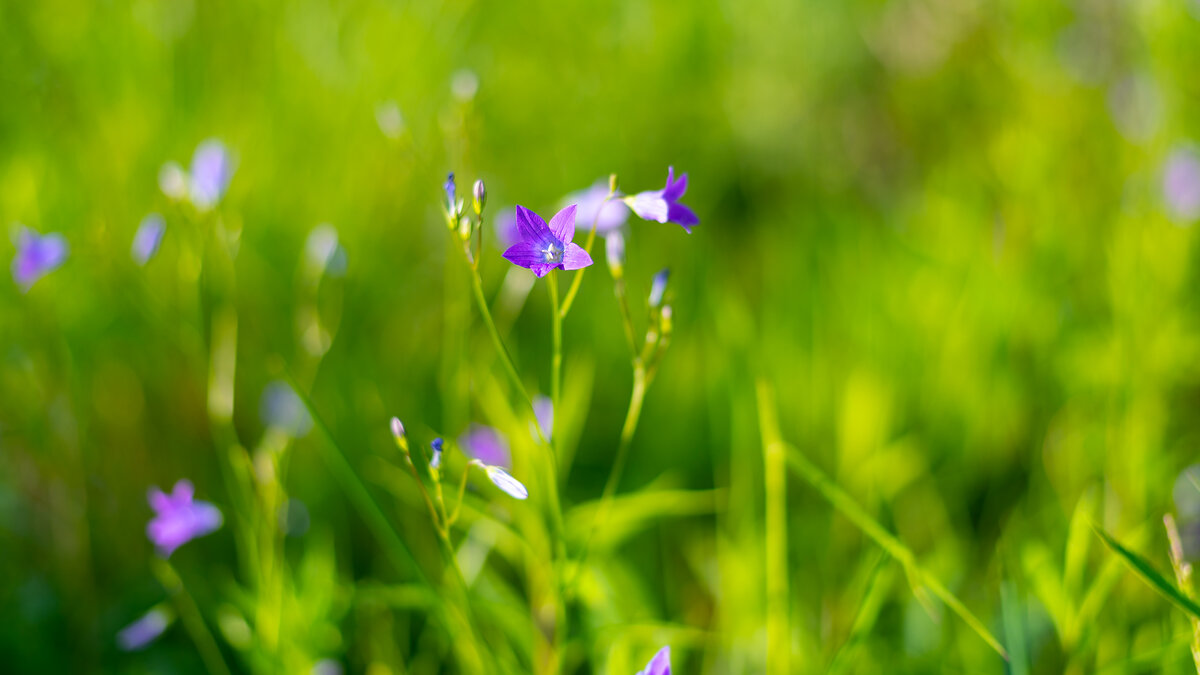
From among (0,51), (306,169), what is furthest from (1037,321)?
(0,51)

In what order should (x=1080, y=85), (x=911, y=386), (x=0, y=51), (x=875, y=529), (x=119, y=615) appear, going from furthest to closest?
1. (x=1080, y=85)
2. (x=0, y=51)
3. (x=911, y=386)
4. (x=119, y=615)
5. (x=875, y=529)

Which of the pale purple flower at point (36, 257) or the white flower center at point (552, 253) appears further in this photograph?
the pale purple flower at point (36, 257)

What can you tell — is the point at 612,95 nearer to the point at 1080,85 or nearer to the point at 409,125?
the point at 409,125

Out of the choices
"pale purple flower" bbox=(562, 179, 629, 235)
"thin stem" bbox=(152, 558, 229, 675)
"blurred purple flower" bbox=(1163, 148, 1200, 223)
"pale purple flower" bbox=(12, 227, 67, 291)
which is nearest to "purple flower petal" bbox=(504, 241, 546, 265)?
"pale purple flower" bbox=(562, 179, 629, 235)

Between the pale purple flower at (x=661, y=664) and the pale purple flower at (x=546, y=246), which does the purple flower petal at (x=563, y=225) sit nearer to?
the pale purple flower at (x=546, y=246)

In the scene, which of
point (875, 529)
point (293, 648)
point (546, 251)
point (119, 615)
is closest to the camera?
point (546, 251)

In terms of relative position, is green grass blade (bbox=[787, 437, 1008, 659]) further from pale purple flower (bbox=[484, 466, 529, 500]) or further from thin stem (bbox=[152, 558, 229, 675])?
thin stem (bbox=[152, 558, 229, 675])

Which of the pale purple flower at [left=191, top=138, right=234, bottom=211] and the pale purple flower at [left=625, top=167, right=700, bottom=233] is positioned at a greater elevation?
the pale purple flower at [left=625, top=167, right=700, bottom=233]

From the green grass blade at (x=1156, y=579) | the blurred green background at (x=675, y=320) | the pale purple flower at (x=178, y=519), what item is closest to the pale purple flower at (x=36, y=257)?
the blurred green background at (x=675, y=320)
